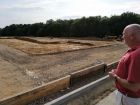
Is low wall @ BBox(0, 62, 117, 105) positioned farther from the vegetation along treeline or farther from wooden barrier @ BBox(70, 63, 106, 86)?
the vegetation along treeline

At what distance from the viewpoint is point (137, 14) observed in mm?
53344

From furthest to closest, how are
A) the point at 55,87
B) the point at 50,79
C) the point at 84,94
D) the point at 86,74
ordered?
1. the point at 50,79
2. the point at 86,74
3. the point at 55,87
4. the point at 84,94

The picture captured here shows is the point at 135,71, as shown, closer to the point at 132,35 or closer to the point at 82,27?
the point at 132,35

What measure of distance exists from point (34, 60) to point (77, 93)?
11877 millimetres

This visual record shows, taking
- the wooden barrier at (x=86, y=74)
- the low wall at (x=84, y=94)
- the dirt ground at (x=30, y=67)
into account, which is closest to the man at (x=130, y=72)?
the low wall at (x=84, y=94)

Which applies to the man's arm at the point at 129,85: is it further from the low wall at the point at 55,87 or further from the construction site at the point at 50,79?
the low wall at the point at 55,87

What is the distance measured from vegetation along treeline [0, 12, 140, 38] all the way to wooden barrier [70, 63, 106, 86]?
129ft

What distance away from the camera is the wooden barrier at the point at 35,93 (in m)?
7.50

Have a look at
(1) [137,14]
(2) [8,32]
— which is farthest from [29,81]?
(2) [8,32]

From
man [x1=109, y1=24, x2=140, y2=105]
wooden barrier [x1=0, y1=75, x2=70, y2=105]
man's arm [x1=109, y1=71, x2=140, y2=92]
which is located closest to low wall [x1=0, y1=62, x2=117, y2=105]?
wooden barrier [x1=0, y1=75, x2=70, y2=105]

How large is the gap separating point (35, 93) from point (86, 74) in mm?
3688

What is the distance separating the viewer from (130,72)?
13.5 feet

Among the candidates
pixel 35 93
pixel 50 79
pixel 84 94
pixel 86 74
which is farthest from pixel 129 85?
pixel 50 79

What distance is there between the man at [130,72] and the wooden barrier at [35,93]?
3.37 metres
